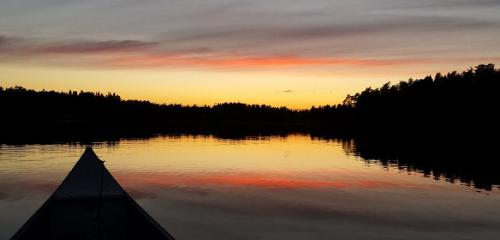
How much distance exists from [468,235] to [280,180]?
75.0 ft

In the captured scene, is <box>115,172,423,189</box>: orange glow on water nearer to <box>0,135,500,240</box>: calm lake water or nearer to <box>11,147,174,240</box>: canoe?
<box>0,135,500,240</box>: calm lake water

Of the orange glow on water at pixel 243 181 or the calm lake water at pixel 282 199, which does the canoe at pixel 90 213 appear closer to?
the calm lake water at pixel 282 199

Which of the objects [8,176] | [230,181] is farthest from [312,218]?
[8,176]

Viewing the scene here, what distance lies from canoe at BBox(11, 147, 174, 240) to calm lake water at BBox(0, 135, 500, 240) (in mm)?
3133

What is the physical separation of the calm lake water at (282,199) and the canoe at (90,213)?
313 cm

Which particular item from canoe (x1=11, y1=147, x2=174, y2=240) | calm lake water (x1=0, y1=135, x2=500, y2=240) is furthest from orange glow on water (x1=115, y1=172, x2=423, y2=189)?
canoe (x1=11, y1=147, x2=174, y2=240)

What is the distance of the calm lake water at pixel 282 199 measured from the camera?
81.5ft

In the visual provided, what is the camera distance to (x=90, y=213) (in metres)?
21.4

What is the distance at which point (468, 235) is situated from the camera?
947 inches

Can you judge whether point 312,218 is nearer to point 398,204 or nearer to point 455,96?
point 398,204

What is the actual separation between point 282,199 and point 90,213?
1581 cm

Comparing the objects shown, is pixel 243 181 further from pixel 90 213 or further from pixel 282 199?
pixel 90 213

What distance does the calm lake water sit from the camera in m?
24.8

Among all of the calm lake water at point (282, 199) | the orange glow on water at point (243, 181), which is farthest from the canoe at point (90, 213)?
the orange glow on water at point (243, 181)
